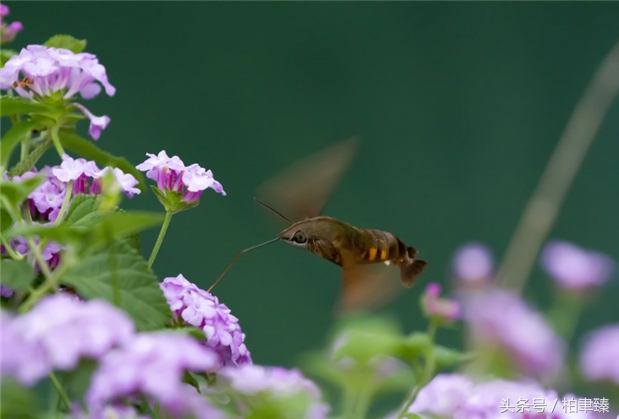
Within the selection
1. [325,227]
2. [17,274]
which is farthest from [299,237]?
[17,274]

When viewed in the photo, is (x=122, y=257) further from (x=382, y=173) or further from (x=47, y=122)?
(x=382, y=173)

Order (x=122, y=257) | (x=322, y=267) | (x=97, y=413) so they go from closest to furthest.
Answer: (x=97, y=413) < (x=122, y=257) < (x=322, y=267)

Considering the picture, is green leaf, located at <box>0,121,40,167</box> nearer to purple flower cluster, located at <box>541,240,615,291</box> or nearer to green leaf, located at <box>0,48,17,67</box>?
green leaf, located at <box>0,48,17,67</box>

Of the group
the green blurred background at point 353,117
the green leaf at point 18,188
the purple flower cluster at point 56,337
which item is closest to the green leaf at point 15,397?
the purple flower cluster at point 56,337

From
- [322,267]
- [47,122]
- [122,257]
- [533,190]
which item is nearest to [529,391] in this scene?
[122,257]

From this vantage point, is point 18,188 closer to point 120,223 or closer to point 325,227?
point 120,223

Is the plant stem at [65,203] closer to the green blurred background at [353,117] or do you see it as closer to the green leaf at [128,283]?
the green leaf at [128,283]

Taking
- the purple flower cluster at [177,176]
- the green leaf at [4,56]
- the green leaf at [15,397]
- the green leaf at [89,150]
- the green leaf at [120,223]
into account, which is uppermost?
the green leaf at [4,56]

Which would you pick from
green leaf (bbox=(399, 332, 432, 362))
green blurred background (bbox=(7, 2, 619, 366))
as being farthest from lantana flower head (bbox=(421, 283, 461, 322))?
green blurred background (bbox=(7, 2, 619, 366))
